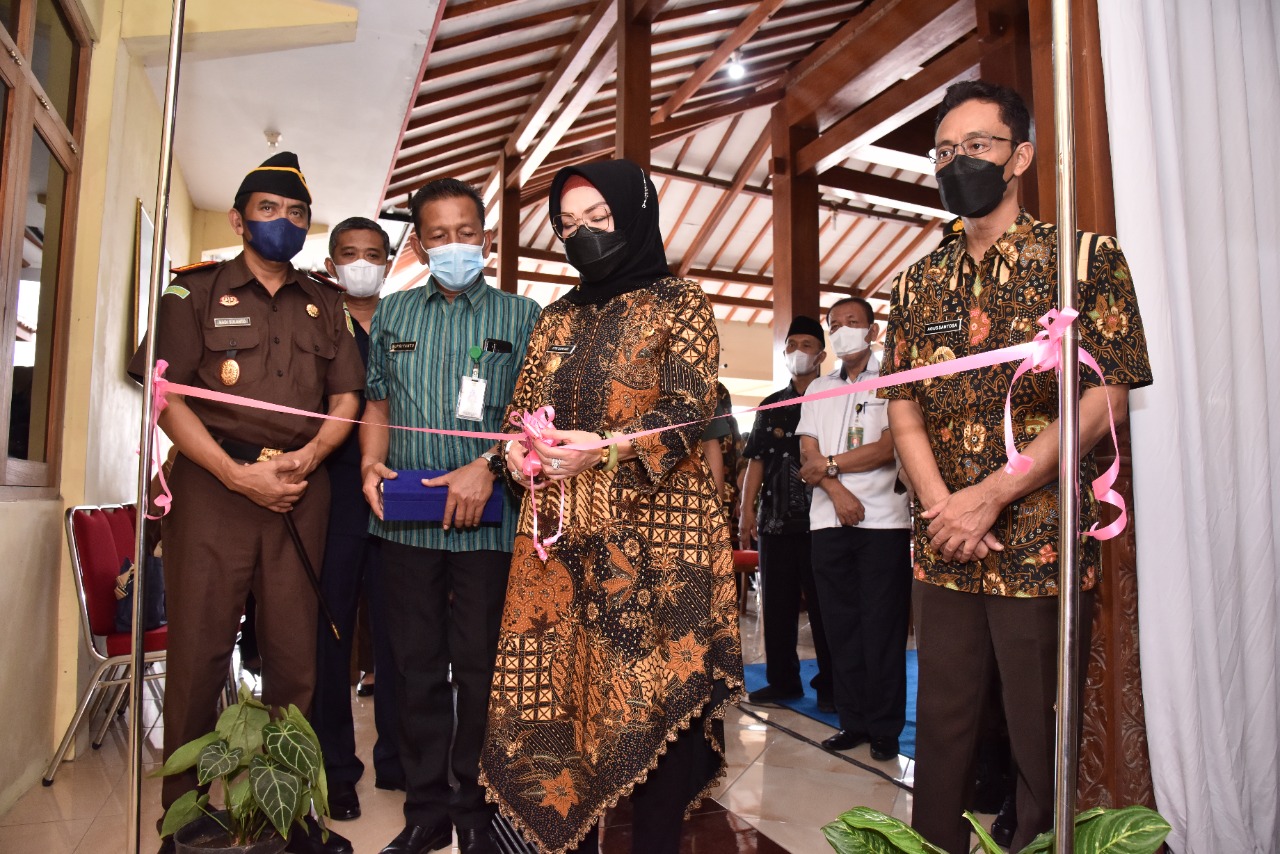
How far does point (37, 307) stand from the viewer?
2.89 meters

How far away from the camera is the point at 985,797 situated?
8.23ft

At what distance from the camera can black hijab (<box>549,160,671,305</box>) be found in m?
1.75

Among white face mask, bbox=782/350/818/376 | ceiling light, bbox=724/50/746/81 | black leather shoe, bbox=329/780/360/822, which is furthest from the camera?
ceiling light, bbox=724/50/746/81

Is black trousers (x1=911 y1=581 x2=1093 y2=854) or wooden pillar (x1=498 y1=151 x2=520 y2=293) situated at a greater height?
wooden pillar (x1=498 y1=151 x2=520 y2=293)

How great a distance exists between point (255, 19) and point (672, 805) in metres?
3.59

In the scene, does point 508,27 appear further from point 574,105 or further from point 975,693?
point 975,693

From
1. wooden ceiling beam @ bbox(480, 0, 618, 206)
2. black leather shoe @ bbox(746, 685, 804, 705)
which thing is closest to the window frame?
black leather shoe @ bbox(746, 685, 804, 705)

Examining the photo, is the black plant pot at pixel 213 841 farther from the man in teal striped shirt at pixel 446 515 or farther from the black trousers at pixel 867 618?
the black trousers at pixel 867 618

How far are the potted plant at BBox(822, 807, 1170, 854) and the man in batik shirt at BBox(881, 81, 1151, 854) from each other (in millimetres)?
407

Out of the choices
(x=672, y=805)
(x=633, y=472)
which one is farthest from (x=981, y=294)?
(x=672, y=805)

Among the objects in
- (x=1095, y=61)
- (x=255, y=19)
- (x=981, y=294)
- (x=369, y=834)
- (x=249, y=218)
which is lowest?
(x=369, y=834)

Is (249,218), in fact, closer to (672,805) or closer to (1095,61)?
(672,805)

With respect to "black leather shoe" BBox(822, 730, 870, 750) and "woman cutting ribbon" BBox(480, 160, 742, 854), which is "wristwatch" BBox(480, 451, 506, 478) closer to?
"woman cutting ribbon" BBox(480, 160, 742, 854)

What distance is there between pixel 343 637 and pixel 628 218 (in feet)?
4.85
